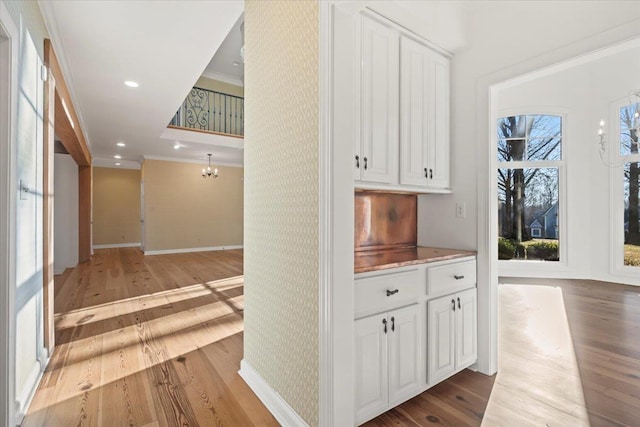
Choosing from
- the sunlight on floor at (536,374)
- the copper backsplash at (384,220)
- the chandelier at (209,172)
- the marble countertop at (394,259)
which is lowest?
the sunlight on floor at (536,374)

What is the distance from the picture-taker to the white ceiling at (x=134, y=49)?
Result: 2.46 meters

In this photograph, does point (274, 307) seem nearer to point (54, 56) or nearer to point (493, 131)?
point (493, 131)

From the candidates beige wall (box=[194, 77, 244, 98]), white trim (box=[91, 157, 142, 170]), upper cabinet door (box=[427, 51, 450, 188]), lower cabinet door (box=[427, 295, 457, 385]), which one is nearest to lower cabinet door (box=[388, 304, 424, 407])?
lower cabinet door (box=[427, 295, 457, 385])

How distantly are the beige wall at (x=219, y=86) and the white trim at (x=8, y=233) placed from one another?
6544mm

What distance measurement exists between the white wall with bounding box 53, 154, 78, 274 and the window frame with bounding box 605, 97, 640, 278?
9.99 meters

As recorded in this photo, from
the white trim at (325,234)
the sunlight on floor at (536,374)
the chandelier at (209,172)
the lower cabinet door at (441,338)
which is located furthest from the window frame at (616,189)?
the chandelier at (209,172)

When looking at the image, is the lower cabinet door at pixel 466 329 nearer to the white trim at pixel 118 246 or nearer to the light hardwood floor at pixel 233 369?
the light hardwood floor at pixel 233 369

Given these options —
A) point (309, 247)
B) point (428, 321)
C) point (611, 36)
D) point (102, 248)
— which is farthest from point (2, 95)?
point (102, 248)

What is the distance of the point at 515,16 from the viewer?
2143 millimetres

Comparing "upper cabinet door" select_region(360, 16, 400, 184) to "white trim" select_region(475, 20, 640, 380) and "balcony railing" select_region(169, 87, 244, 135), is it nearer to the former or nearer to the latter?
"white trim" select_region(475, 20, 640, 380)

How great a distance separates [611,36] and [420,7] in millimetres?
1038

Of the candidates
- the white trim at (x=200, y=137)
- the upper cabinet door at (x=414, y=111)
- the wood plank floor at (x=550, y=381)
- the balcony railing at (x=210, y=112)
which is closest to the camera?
the wood plank floor at (x=550, y=381)

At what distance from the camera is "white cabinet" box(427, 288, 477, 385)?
6.55 feet

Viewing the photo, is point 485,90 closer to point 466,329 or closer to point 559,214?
point 466,329
